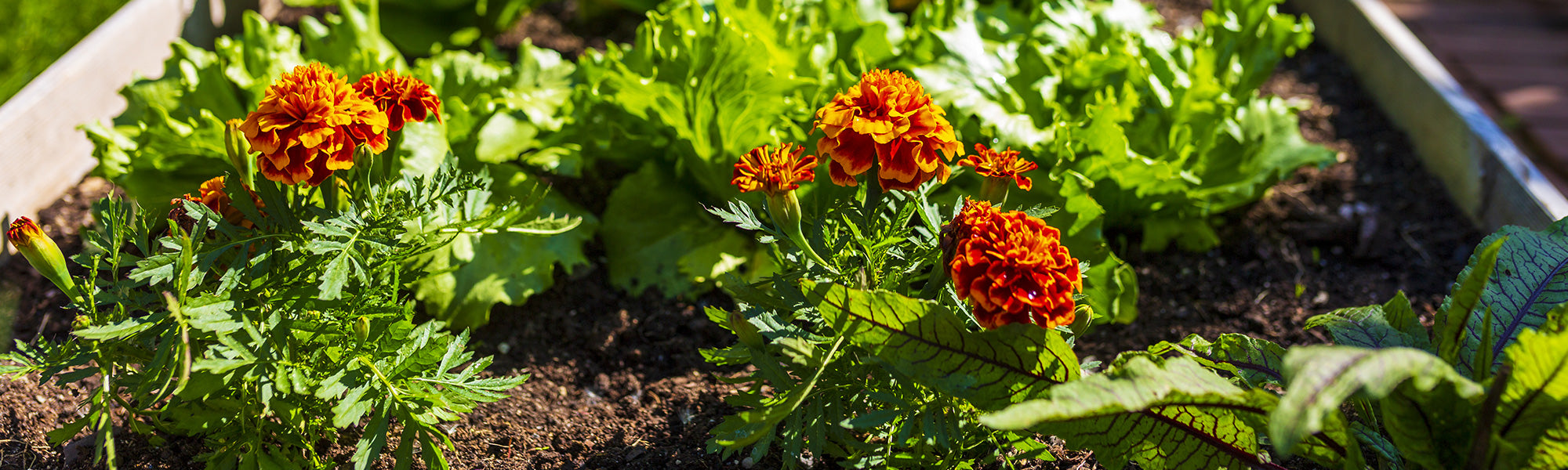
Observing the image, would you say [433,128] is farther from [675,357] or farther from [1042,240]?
[1042,240]

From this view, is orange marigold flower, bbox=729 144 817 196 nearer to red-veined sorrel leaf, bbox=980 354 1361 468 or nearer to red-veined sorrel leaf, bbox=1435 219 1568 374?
red-veined sorrel leaf, bbox=980 354 1361 468

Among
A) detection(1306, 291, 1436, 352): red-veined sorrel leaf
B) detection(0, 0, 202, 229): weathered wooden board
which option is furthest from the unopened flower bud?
detection(1306, 291, 1436, 352): red-veined sorrel leaf

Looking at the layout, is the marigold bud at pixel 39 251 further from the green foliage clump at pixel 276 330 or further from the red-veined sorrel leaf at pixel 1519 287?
the red-veined sorrel leaf at pixel 1519 287

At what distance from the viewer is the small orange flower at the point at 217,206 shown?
61.1 inches

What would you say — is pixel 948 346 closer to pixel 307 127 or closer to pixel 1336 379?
pixel 1336 379

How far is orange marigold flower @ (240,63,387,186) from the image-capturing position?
53.5 inches

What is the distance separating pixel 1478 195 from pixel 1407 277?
0.36 m

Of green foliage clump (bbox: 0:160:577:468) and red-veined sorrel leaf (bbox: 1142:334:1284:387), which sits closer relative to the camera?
green foliage clump (bbox: 0:160:577:468)

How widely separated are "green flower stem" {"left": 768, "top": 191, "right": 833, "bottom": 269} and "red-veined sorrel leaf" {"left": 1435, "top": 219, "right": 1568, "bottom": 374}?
98 centimetres

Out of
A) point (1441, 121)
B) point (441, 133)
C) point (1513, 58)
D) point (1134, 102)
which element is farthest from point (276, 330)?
point (1513, 58)

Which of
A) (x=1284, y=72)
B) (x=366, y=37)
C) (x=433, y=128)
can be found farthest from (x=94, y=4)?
(x=1284, y=72)

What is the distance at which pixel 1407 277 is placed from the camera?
7.80 feet

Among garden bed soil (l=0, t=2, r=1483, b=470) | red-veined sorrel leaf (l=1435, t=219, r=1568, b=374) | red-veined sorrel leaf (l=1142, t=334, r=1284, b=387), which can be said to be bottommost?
garden bed soil (l=0, t=2, r=1483, b=470)

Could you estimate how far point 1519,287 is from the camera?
1582 mm
